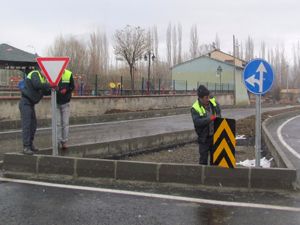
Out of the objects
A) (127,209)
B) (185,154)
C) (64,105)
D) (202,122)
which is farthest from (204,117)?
(185,154)

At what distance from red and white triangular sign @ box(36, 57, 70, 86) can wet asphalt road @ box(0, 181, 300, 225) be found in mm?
2357

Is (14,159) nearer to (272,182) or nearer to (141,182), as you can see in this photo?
(141,182)

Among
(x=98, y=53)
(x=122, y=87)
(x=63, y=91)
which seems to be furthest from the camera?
(x=98, y=53)

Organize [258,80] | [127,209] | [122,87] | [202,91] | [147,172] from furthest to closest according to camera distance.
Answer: [122,87] < [258,80] < [202,91] < [147,172] < [127,209]

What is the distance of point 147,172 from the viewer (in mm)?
7871

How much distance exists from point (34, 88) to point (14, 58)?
14.8m

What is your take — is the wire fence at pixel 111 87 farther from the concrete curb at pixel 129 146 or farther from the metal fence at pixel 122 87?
the concrete curb at pixel 129 146

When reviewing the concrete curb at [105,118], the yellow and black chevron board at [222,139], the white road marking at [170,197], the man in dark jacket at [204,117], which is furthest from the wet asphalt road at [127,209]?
the concrete curb at [105,118]

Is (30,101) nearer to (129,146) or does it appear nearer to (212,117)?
(212,117)

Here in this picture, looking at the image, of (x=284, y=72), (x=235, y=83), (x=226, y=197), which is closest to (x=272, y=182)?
(x=226, y=197)

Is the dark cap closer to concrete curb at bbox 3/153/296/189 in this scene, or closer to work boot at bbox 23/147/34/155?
concrete curb at bbox 3/153/296/189

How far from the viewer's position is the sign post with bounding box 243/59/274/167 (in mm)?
8438

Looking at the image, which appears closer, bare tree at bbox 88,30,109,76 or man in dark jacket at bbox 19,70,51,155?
man in dark jacket at bbox 19,70,51,155

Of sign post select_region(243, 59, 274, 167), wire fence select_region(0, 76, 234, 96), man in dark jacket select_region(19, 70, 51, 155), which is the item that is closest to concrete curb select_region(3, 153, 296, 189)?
man in dark jacket select_region(19, 70, 51, 155)
